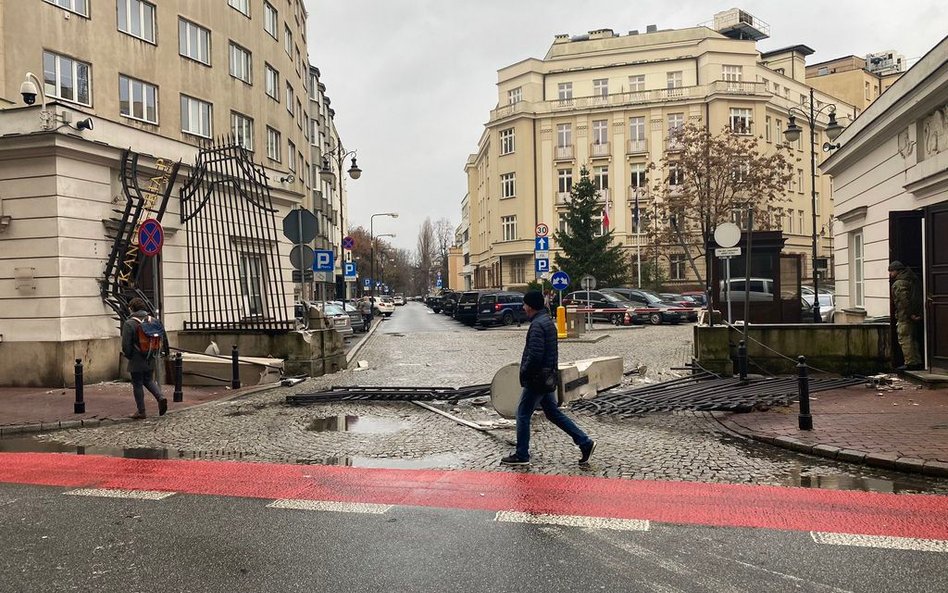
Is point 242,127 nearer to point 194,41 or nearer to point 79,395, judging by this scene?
point 194,41

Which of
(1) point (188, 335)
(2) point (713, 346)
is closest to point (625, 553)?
(2) point (713, 346)

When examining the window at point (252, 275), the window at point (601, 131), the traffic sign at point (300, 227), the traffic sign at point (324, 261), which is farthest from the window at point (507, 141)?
the traffic sign at point (300, 227)

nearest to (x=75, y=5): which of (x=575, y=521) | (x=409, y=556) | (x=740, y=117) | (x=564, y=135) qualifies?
(x=409, y=556)

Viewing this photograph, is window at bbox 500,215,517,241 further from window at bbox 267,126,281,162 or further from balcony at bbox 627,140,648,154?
window at bbox 267,126,281,162

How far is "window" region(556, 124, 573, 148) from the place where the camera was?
59.9 metres

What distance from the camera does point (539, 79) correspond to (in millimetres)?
61188

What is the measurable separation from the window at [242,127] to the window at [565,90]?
37339mm

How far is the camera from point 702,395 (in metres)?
10.8

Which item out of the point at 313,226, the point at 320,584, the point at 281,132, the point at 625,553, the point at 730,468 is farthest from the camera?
the point at 281,132

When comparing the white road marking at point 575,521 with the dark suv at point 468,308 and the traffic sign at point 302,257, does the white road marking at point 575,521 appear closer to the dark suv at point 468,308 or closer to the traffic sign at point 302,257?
the traffic sign at point 302,257

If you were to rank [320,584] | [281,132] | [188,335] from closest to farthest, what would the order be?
[320,584]
[188,335]
[281,132]

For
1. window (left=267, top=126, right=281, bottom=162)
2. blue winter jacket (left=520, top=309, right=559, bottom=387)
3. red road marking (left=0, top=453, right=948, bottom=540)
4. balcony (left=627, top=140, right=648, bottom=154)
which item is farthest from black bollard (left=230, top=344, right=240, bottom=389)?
balcony (left=627, top=140, right=648, bottom=154)

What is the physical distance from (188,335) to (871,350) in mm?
13403

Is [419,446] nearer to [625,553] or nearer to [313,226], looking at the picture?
[625,553]
